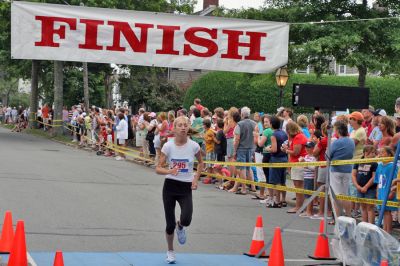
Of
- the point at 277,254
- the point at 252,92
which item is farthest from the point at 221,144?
the point at 252,92

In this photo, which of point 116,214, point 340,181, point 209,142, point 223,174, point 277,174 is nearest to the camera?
point 340,181

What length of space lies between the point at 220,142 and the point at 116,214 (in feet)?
21.8

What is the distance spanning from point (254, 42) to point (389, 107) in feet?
132

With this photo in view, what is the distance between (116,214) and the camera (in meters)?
13.0

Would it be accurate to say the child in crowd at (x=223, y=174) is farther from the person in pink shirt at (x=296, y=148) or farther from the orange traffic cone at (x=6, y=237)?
A: the orange traffic cone at (x=6, y=237)

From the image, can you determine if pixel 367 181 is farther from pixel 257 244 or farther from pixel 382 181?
pixel 257 244

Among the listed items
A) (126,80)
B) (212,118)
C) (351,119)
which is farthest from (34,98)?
(351,119)

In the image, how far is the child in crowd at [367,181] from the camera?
12.1 m

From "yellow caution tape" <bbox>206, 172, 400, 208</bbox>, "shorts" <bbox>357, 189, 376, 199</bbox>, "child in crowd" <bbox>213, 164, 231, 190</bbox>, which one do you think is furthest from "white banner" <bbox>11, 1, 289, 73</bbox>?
"child in crowd" <bbox>213, 164, 231, 190</bbox>

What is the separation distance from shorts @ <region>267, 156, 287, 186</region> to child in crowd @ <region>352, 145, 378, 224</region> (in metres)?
3.07

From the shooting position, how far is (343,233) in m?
8.96

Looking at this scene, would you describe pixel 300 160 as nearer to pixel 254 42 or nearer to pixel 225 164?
pixel 225 164

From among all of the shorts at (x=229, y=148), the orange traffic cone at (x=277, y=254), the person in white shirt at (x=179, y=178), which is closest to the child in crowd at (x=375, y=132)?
the shorts at (x=229, y=148)

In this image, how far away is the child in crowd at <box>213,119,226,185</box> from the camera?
19.2m
